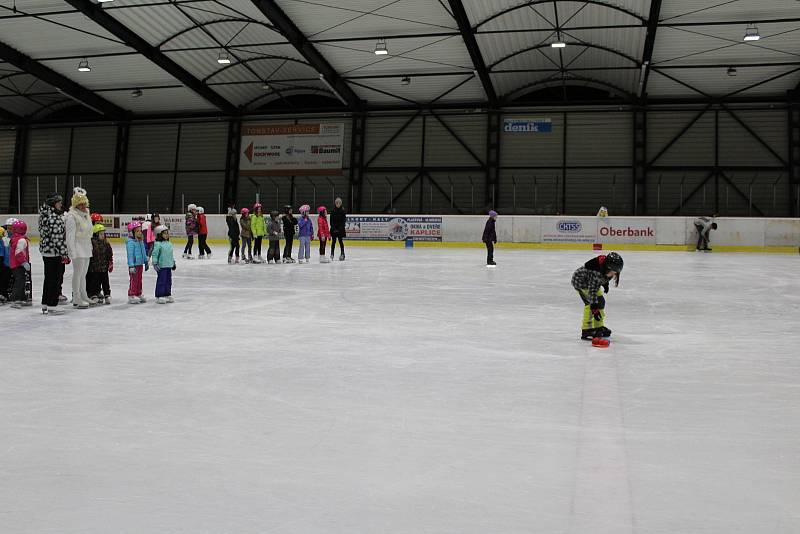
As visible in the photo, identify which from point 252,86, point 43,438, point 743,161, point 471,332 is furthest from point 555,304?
point 252,86

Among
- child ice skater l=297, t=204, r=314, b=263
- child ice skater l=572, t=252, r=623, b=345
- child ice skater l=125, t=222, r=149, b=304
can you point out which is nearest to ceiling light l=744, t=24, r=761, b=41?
child ice skater l=297, t=204, r=314, b=263

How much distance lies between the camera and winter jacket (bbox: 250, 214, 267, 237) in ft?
60.2

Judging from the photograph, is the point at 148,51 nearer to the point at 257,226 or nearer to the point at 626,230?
the point at 257,226

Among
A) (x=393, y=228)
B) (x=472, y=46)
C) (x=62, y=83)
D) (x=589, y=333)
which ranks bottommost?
(x=589, y=333)

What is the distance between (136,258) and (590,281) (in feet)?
19.8

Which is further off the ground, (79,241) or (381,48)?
(381,48)

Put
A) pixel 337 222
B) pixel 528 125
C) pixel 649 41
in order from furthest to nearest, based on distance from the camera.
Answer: pixel 528 125, pixel 649 41, pixel 337 222

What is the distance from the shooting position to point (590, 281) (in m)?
6.39

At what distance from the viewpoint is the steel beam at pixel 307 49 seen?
2472 centimetres

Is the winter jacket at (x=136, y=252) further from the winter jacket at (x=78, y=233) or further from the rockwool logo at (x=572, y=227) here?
the rockwool logo at (x=572, y=227)

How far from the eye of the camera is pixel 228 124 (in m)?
35.0

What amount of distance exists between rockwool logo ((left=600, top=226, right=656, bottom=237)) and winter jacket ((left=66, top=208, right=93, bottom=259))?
70.2 ft

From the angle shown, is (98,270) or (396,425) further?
(98,270)

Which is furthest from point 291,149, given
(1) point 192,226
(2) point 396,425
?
(2) point 396,425
